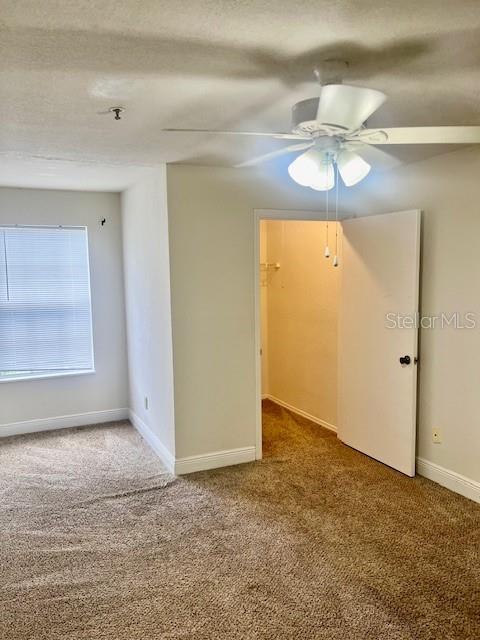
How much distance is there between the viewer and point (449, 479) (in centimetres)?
335

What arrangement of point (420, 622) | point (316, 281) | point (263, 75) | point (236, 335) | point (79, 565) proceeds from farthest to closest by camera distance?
1. point (316, 281)
2. point (236, 335)
3. point (79, 565)
4. point (420, 622)
5. point (263, 75)

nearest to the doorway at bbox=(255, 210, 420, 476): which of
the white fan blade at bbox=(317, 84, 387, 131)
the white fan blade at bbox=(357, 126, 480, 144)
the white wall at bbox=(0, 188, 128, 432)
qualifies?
the white fan blade at bbox=(357, 126, 480, 144)

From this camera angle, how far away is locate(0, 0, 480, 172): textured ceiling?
143cm

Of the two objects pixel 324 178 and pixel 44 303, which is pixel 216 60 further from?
pixel 44 303

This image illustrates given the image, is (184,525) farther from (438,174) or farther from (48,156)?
(438,174)

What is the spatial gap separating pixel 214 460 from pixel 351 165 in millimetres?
2522

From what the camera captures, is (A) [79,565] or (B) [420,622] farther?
(A) [79,565]

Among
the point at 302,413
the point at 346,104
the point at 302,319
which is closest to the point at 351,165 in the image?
the point at 346,104

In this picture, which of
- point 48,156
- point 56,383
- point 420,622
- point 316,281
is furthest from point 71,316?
point 420,622

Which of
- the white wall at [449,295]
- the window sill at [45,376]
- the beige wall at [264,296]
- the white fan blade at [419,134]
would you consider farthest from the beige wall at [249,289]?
the window sill at [45,376]

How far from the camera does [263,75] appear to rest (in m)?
1.88

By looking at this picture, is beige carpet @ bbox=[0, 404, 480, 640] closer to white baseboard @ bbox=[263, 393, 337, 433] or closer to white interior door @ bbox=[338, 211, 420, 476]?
white interior door @ bbox=[338, 211, 420, 476]

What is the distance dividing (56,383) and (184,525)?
2464mm

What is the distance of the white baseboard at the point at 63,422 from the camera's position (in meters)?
4.62
